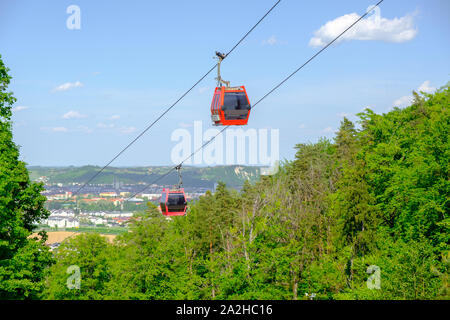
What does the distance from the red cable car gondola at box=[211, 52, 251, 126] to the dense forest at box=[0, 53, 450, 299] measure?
10290 millimetres

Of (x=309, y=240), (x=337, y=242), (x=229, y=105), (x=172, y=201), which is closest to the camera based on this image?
(x=229, y=105)

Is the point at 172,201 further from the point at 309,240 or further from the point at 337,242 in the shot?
the point at 309,240

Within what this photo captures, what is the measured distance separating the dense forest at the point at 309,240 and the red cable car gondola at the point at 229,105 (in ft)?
33.8

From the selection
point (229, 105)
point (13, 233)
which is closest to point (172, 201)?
point (13, 233)

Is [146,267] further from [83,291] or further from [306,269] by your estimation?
[306,269]

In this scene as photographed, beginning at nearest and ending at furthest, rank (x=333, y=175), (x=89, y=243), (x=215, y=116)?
(x=215, y=116) < (x=89, y=243) < (x=333, y=175)

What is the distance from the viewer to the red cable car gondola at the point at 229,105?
779 inches

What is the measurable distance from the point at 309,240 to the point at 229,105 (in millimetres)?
31190

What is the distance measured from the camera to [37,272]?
2773 cm

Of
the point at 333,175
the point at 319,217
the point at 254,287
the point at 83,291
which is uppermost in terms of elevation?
the point at 333,175

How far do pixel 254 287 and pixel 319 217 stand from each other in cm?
2406

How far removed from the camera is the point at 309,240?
1890 inches
